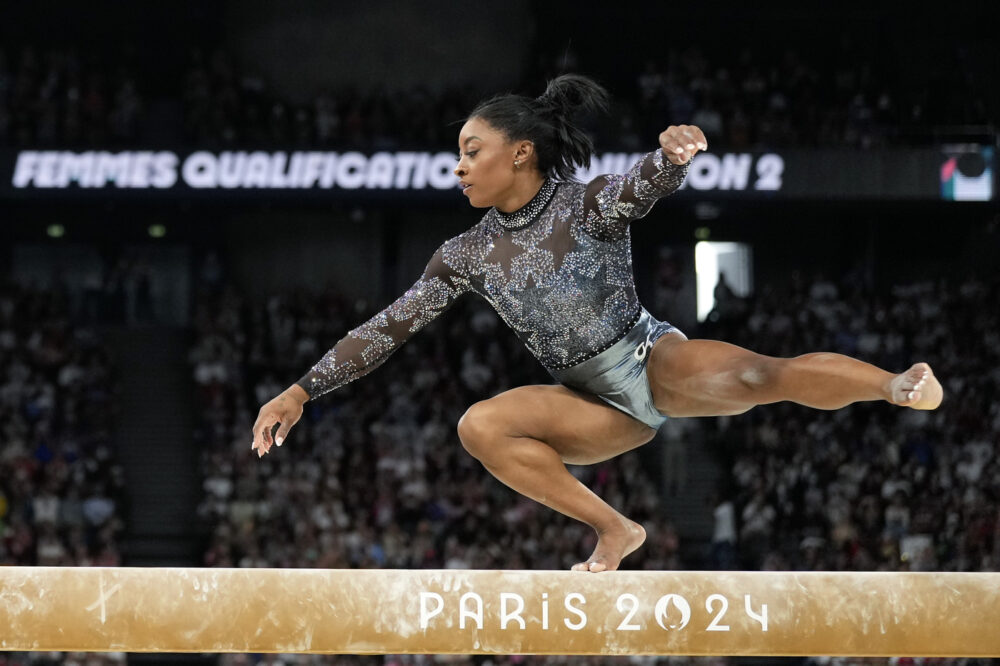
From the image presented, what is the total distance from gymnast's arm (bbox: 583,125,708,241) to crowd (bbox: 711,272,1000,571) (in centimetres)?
831

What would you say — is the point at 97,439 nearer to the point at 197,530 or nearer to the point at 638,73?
the point at 197,530

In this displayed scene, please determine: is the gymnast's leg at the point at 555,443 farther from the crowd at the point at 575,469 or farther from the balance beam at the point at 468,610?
the crowd at the point at 575,469

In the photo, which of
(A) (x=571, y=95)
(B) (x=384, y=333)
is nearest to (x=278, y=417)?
(B) (x=384, y=333)

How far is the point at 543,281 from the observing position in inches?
184

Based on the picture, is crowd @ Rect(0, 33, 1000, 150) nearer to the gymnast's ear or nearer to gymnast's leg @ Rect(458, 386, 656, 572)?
the gymnast's ear

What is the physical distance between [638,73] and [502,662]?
32.5 ft

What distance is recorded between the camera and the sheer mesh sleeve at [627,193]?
4.27 meters

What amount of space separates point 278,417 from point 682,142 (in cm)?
177

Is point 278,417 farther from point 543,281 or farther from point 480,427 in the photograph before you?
point 543,281

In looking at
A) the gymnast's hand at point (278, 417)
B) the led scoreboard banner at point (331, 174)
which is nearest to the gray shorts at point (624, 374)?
the gymnast's hand at point (278, 417)

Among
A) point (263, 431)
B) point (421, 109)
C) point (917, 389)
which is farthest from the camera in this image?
point (421, 109)

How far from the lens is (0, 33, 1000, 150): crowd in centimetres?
1526

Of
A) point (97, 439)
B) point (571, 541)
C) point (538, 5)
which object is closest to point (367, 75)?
point (538, 5)

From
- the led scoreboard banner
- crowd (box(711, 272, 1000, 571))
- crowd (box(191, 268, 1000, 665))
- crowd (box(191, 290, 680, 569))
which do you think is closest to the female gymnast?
crowd (box(191, 268, 1000, 665))
